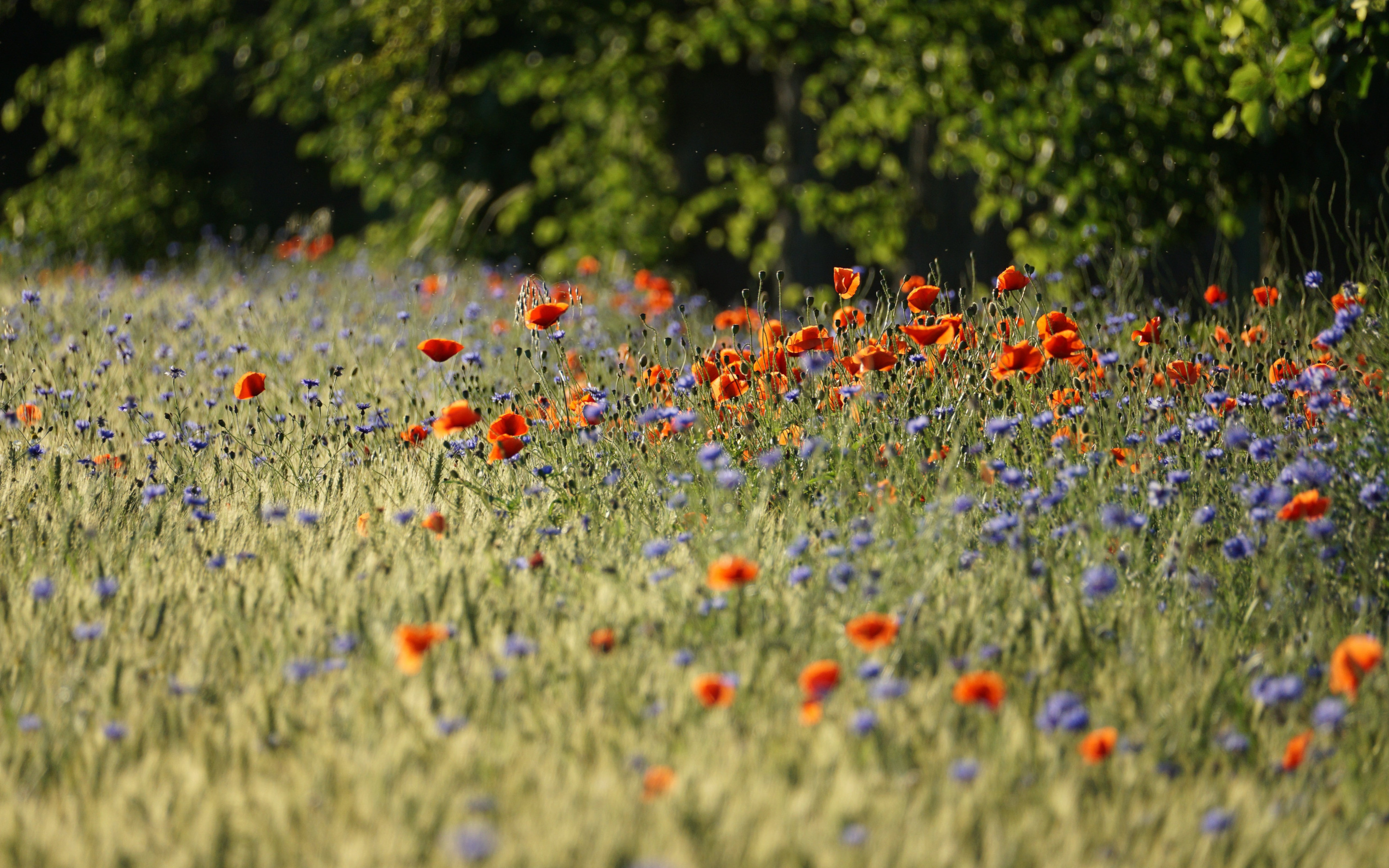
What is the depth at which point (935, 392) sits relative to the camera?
10.5 ft

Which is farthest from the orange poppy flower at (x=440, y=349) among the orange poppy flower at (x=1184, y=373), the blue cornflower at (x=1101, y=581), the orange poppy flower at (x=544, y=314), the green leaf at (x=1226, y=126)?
the green leaf at (x=1226, y=126)

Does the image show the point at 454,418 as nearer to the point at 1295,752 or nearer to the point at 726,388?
the point at 726,388

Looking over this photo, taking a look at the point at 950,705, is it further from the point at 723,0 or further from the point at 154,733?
the point at 723,0

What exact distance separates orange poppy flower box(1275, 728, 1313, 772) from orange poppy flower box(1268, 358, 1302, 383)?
1412 millimetres

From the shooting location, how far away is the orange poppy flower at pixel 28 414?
339 cm

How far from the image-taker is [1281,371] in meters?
2.97

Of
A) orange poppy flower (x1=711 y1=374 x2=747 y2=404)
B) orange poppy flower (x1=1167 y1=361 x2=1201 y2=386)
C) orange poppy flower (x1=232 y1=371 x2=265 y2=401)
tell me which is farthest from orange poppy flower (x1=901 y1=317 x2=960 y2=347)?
orange poppy flower (x1=232 y1=371 x2=265 y2=401)

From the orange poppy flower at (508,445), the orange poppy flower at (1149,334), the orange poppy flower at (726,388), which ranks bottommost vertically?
the orange poppy flower at (508,445)

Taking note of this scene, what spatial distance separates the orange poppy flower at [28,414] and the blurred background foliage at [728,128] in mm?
3573

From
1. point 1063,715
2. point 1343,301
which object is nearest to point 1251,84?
point 1343,301

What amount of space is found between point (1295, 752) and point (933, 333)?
139cm

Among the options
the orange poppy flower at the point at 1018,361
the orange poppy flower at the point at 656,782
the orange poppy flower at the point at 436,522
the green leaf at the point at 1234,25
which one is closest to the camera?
the orange poppy flower at the point at 656,782

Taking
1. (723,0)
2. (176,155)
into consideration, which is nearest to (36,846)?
(723,0)

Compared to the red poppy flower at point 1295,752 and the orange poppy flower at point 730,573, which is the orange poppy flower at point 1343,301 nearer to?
the red poppy flower at point 1295,752
